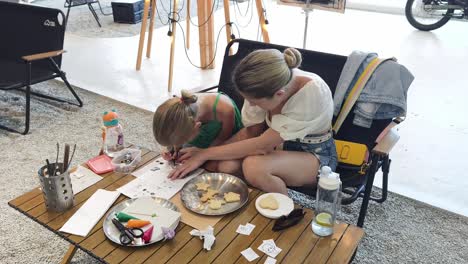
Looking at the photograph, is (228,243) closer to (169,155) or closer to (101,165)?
(169,155)

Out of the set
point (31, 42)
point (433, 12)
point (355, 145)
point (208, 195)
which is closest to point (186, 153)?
point (208, 195)

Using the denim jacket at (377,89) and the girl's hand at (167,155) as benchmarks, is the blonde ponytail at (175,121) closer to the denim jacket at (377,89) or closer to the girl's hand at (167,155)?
the girl's hand at (167,155)

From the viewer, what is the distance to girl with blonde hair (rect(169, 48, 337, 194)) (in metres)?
1.45

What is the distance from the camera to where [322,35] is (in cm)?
497

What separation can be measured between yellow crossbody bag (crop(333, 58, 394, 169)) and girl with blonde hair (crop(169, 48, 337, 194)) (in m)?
0.07

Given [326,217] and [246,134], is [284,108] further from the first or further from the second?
[326,217]

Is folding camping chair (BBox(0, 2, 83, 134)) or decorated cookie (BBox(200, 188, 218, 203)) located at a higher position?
folding camping chair (BBox(0, 2, 83, 134))

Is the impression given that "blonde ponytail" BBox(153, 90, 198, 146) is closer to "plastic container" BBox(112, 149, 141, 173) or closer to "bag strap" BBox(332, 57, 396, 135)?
Result: "plastic container" BBox(112, 149, 141, 173)

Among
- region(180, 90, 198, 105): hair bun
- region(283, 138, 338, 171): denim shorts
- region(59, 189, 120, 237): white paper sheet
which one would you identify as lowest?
region(59, 189, 120, 237): white paper sheet

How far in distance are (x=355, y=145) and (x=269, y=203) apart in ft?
1.84

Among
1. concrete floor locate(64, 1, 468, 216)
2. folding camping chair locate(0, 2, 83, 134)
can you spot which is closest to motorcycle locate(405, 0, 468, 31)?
concrete floor locate(64, 1, 468, 216)

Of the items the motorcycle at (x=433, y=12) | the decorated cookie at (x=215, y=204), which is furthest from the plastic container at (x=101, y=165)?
the motorcycle at (x=433, y=12)

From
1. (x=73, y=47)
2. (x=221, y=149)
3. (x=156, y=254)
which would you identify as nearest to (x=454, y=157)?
(x=221, y=149)

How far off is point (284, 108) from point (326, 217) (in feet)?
1.55
